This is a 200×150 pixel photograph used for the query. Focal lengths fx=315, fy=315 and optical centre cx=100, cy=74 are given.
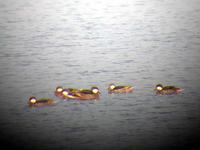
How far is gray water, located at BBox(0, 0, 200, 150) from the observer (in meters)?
1.50

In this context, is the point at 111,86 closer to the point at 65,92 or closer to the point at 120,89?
the point at 120,89

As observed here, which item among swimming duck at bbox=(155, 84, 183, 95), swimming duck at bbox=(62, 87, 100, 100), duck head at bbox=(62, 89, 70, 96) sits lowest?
swimming duck at bbox=(155, 84, 183, 95)

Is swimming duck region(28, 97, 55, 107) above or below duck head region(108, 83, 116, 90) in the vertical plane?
below

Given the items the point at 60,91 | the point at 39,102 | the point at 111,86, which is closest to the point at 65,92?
the point at 60,91

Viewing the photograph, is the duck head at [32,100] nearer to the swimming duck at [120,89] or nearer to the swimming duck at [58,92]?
the swimming duck at [58,92]

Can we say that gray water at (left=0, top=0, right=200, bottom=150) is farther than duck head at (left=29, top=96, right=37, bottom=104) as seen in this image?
No

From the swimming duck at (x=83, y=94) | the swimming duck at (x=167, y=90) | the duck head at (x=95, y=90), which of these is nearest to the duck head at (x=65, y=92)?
the swimming duck at (x=83, y=94)

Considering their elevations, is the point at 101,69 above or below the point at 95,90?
above

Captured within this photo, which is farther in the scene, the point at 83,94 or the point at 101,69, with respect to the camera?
the point at 101,69

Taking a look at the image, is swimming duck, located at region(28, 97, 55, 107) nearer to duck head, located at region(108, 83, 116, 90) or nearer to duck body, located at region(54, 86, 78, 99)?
duck body, located at region(54, 86, 78, 99)

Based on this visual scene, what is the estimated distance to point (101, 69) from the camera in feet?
5.82

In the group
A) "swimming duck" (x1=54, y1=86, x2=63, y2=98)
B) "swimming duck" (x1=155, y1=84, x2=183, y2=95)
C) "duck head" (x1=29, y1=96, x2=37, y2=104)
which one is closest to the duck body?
Answer: "swimming duck" (x1=54, y1=86, x2=63, y2=98)

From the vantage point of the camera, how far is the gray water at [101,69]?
150 centimetres

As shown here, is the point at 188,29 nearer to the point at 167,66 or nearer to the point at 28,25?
the point at 167,66
